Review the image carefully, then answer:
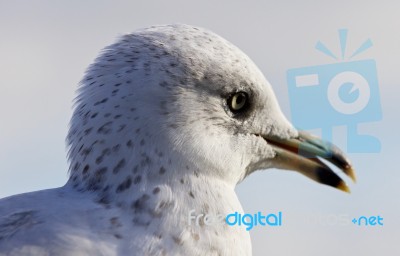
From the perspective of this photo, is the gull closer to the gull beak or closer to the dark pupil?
the dark pupil

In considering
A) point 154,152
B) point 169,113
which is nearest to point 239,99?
point 169,113

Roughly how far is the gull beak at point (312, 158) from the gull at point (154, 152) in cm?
22

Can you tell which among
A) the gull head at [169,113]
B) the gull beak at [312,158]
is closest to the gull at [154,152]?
the gull head at [169,113]

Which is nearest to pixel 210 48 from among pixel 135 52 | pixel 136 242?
pixel 135 52

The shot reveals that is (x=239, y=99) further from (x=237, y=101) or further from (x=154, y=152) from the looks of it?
(x=154, y=152)

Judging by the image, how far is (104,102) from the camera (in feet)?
19.2

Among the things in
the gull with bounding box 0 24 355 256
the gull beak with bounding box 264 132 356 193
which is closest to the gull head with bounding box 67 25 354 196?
the gull with bounding box 0 24 355 256

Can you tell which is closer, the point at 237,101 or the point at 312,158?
the point at 237,101

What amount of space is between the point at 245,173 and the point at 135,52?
1014 millimetres

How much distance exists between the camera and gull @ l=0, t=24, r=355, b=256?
5.44m

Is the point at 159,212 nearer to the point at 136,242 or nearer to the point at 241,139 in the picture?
the point at 136,242

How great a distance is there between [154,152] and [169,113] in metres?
0.24

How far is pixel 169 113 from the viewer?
5859 mm

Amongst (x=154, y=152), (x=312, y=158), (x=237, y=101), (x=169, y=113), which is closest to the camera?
(x=154, y=152)
